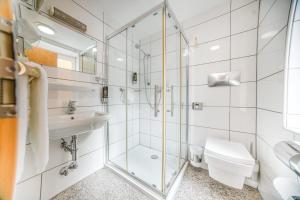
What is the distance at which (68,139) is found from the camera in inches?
48.9

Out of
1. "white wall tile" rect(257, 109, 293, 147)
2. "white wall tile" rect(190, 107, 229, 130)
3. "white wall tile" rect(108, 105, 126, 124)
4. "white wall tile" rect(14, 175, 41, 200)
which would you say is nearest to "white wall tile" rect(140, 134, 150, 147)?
"white wall tile" rect(108, 105, 126, 124)

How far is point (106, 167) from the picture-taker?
1.59 meters

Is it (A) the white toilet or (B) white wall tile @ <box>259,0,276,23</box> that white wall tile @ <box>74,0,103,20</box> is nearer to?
(B) white wall tile @ <box>259,0,276,23</box>

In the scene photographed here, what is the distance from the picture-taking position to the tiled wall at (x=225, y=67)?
4.30 ft

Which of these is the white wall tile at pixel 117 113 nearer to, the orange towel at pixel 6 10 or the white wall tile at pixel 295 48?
the orange towel at pixel 6 10

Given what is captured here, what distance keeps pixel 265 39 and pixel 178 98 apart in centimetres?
105

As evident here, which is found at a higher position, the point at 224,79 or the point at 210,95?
the point at 224,79

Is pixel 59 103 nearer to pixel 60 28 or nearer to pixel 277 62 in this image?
pixel 60 28

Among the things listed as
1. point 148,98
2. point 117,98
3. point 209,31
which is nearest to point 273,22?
point 209,31

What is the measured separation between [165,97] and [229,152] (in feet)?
2.63

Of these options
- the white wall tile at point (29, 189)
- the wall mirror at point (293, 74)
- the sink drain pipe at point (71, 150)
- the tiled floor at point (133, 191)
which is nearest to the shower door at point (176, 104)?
the tiled floor at point (133, 191)

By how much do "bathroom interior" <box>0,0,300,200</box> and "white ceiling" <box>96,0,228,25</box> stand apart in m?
0.02

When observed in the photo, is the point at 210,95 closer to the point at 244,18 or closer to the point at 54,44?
the point at 244,18

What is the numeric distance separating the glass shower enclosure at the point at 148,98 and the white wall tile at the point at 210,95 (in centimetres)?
13
